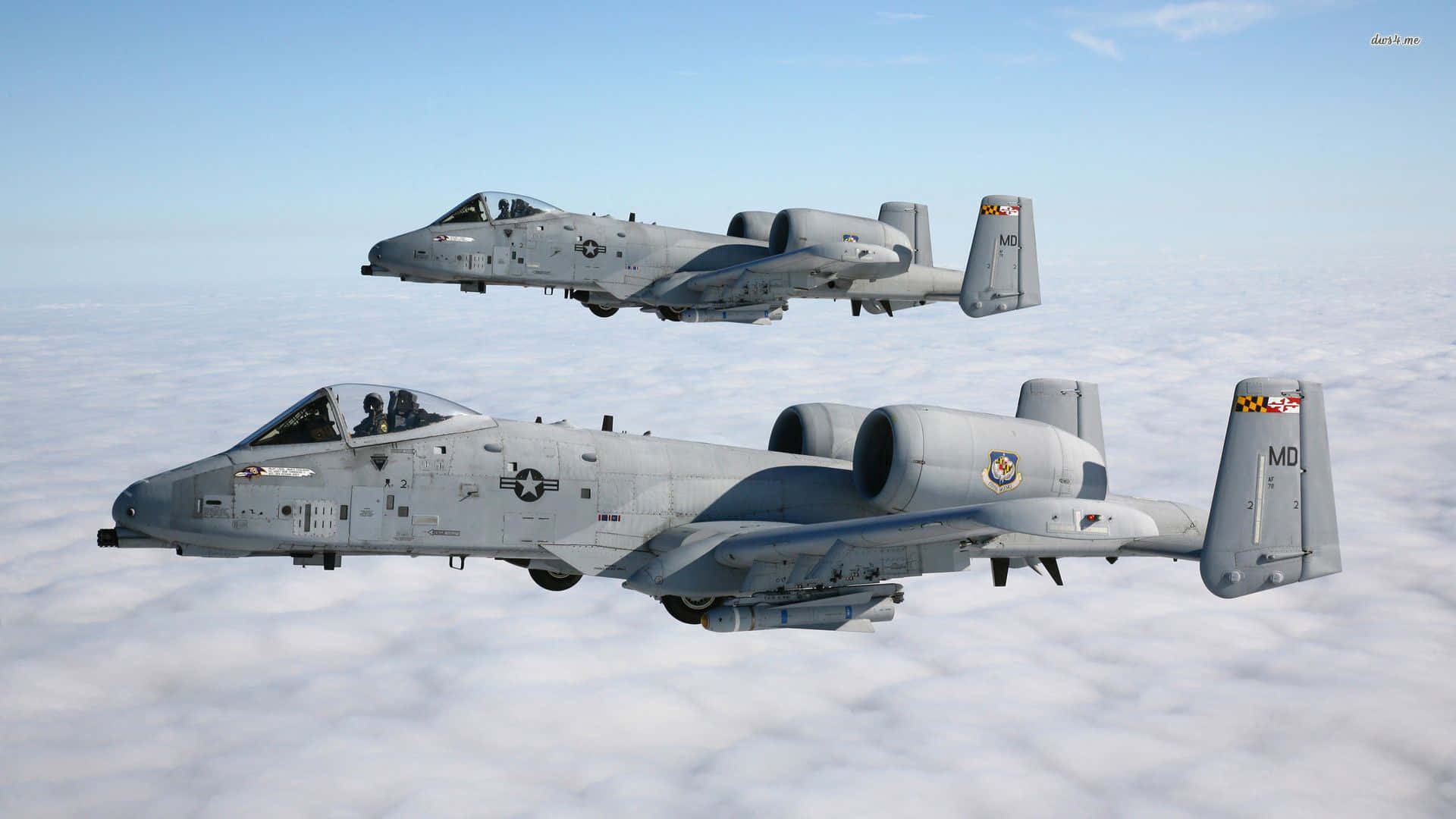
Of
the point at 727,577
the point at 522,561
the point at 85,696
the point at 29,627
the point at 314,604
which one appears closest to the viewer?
the point at 727,577

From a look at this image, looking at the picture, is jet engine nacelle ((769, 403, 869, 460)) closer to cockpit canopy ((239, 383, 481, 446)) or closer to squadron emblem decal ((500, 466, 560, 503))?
squadron emblem decal ((500, 466, 560, 503))

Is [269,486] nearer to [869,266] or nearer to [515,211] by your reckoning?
[515,211]

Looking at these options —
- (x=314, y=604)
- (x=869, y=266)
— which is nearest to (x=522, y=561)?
(x=869, y=266)

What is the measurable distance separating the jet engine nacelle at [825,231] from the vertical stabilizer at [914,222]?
5.76 ft

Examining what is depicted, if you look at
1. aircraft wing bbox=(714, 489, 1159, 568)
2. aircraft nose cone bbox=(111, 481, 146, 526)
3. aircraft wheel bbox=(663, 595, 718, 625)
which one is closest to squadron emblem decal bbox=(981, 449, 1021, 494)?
aircraft wing bbox=(714, 489, 1159, 568)

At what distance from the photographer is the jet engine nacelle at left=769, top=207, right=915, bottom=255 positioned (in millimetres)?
20422

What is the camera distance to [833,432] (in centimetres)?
1409

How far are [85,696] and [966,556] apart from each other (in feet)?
155

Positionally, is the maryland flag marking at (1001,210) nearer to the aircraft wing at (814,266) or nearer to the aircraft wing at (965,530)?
the aircraft wing at (814,266)

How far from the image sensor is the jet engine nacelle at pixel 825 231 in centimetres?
2042

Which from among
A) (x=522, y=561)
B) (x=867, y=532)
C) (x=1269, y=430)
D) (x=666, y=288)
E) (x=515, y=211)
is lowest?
(x=522, y=561)

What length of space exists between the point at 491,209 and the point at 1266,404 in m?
14.9

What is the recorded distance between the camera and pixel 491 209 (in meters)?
20.6

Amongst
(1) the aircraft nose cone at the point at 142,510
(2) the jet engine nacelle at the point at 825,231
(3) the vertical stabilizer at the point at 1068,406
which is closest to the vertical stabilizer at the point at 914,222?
(2) the jet engine nacelle at the point at 825,231
